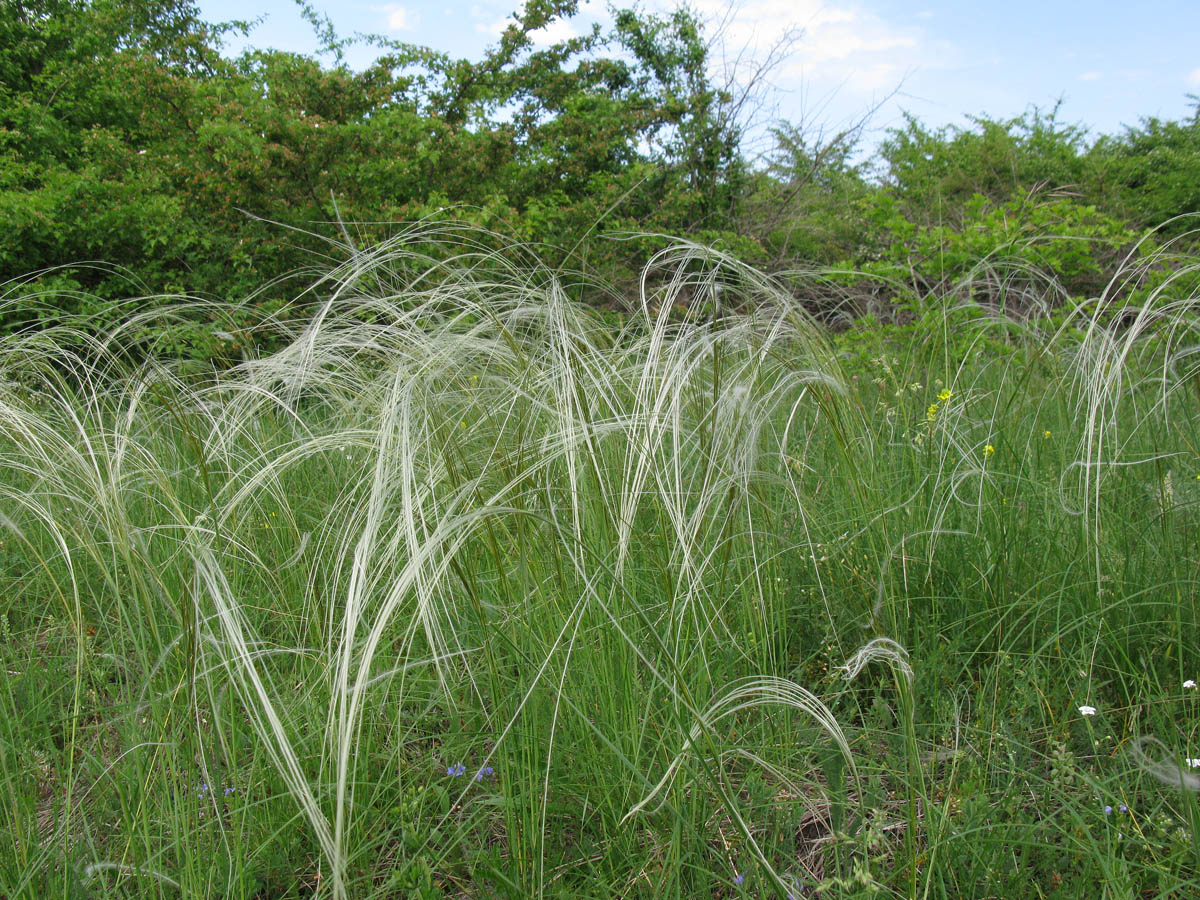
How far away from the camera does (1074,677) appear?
4.58 ft

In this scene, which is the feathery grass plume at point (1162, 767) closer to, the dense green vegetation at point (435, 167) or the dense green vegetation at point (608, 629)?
the dense green vegetation at point (608, 629)

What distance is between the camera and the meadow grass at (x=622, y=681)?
104 centimetres

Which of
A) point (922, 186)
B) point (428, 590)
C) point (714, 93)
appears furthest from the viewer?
point (922, 186)

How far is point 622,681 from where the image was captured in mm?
1250

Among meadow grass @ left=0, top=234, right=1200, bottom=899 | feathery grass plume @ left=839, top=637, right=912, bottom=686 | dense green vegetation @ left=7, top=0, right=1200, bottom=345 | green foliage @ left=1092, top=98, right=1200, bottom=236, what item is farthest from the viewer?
green foliage @ left=1092, top=98, right=1200, bottom=236

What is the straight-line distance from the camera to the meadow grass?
104cm

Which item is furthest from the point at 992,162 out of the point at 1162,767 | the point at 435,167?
the point at 1162,767

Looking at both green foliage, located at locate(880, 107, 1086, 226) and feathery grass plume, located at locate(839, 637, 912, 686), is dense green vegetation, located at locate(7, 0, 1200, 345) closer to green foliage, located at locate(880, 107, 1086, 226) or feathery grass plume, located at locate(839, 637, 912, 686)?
green foliage, located at locate(880, 107, 1086, 226)


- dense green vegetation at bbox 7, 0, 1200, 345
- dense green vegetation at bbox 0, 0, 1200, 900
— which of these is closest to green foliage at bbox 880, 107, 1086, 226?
dense green vegetation at bbox 7, 0, 1200, 345

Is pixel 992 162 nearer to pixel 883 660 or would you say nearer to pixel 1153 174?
pixel 1153 174

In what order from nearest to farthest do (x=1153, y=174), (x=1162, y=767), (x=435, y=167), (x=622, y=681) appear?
(x=1162, y=767)
(x=622, y=681)
(x=435, y=167)
(x=1153, y=174)

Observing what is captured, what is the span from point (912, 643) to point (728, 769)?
48cm

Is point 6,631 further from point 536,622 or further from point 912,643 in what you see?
point 912,643

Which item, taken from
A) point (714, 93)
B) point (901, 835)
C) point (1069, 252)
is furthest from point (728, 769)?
point (714, 93)
